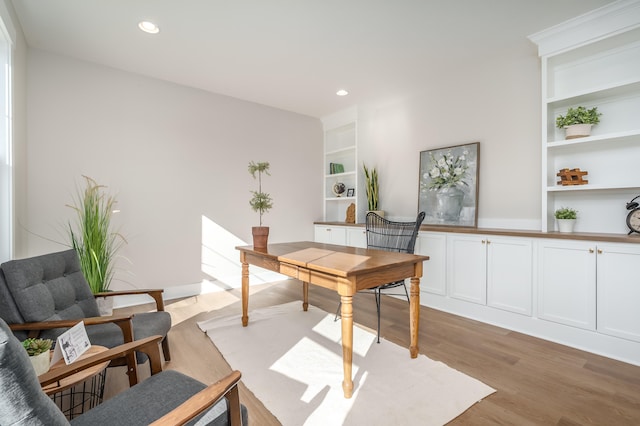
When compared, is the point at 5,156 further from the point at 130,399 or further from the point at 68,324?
the point at 130,399

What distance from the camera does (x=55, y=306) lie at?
6.02 feet

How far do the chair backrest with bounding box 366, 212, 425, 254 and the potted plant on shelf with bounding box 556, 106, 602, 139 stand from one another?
4.77 ft

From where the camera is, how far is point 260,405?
175 cm

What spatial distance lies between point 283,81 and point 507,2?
232cm

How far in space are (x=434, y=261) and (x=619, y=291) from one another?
149 centimetres

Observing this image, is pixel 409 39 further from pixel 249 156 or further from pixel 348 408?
pixel 348 408

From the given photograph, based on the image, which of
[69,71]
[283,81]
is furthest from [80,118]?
[283,81]

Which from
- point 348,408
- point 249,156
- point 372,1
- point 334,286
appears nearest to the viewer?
point 348,408

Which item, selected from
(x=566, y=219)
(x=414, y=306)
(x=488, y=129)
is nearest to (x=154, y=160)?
(x=414, y=306)

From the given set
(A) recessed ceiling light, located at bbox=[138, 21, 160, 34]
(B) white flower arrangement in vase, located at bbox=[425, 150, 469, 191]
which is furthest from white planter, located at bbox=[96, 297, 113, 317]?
(B) white flower arrangement in vase, located at bbox=[425, 150, 469, 191]

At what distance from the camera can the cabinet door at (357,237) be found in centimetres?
420

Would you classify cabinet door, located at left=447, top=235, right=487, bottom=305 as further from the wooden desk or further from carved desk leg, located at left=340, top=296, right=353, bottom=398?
carved desk leg, located at left=340, top=296, right=353, bottom=398

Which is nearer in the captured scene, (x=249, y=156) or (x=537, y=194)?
(x=537, y=194)

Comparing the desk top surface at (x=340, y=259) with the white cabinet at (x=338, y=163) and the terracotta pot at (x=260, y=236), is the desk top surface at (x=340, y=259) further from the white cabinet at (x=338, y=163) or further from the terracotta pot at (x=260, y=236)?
the white cabinet at (x=338, y=163)
